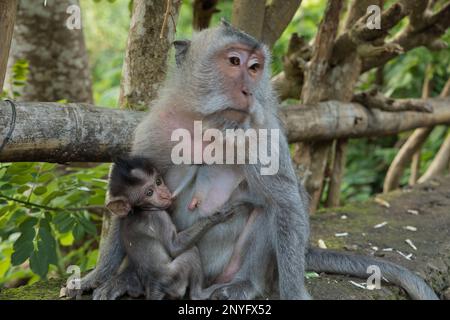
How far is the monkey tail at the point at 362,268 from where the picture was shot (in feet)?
11.7

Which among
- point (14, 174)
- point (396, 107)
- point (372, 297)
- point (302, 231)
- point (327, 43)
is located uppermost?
point (327, 43)

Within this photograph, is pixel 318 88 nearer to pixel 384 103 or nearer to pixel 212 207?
pixel 384 103

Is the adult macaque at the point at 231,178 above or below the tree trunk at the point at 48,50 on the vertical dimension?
below

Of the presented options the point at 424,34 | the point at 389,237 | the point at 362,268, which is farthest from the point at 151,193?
the point at 424,34

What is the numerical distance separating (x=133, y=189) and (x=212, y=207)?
445mm

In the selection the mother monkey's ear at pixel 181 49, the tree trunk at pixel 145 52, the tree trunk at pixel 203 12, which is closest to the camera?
the mother monkey's ear at pixel 181 49

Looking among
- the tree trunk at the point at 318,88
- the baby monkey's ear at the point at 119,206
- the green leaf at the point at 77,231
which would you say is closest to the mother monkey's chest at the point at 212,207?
the baby monkey's ear at the point at 119,206

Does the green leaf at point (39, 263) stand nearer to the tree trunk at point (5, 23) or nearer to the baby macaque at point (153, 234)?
the baby macaque at point (153, 234)

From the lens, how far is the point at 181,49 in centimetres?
347
